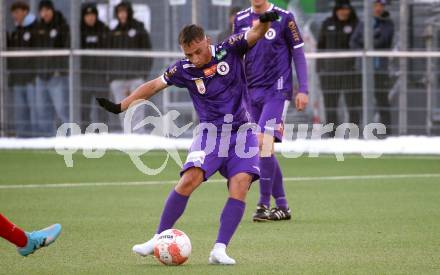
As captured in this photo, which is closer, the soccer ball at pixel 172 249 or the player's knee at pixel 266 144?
the soccer ball at pixel 172 249

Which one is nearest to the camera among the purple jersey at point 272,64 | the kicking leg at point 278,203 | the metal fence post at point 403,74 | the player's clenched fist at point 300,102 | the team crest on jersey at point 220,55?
the team crest on jersey at point 220,55

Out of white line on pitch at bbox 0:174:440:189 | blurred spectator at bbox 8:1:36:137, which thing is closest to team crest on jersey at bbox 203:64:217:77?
white line on pitch at bbox 0:174:440:189

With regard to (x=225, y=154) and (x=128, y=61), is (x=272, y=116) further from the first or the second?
(x=128, y=61)

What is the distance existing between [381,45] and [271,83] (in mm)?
8685

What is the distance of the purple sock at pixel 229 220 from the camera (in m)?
8.33

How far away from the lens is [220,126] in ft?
29.0

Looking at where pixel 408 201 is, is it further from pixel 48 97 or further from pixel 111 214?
pixel 48 97

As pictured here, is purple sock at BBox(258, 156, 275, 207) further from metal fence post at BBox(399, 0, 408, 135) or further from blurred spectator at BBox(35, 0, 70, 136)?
blurred spectator at BBox(35, 0, 70, 136)

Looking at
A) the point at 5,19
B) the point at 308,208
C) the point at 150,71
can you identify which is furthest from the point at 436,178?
the point at 5,19

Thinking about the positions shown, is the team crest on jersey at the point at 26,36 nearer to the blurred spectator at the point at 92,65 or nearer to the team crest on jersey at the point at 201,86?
the blurred spectator at the point at 92,65

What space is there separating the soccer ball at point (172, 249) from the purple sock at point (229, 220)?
260 mm

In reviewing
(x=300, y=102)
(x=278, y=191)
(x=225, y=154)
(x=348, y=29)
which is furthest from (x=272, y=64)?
(x=348, y=29)

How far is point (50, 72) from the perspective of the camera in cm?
2077

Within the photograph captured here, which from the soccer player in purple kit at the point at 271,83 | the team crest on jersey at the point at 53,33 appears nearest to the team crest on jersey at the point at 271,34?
the soccer player in purple kit at the point at 271,83
